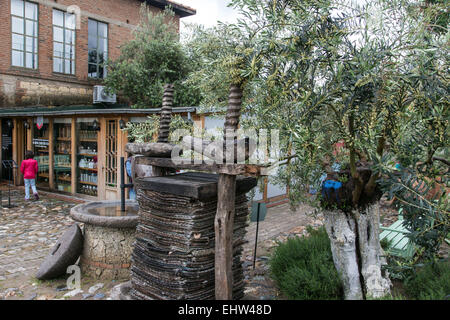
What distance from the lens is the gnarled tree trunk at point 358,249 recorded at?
4203 mm

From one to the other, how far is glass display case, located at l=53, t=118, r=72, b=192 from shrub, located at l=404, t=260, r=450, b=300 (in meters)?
11.8

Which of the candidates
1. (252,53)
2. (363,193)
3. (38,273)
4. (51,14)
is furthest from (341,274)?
(51,14)

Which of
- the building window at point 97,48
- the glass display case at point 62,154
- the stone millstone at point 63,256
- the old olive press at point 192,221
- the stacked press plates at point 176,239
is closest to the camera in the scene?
the old olive press at point 192,221

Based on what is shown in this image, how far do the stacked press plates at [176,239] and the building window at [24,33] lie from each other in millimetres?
14811

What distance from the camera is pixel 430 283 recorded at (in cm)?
407

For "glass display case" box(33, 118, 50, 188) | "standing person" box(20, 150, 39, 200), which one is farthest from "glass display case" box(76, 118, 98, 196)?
"glass display case" box(33, 118, 50, 188)

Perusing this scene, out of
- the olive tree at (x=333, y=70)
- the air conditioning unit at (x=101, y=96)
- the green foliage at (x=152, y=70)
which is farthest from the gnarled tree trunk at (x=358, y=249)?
the air conditioning unit at (x=101, y=96)

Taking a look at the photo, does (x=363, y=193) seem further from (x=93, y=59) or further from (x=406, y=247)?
(x=93, y=59)

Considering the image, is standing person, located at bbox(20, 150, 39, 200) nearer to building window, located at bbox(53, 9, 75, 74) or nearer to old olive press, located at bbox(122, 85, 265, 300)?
building window, located at bbox(53, 9, 75, 74)

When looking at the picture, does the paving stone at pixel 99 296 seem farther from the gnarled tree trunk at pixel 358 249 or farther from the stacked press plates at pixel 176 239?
the gnarled tree trunk at pixel 358 249

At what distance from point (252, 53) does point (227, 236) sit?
1.70 meters

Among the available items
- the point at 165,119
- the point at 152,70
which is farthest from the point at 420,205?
the point at 152,70

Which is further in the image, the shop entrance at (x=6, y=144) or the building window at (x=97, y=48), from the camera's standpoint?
the building window at (x=97, y=48)

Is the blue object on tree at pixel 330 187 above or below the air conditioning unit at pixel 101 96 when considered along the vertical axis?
below
